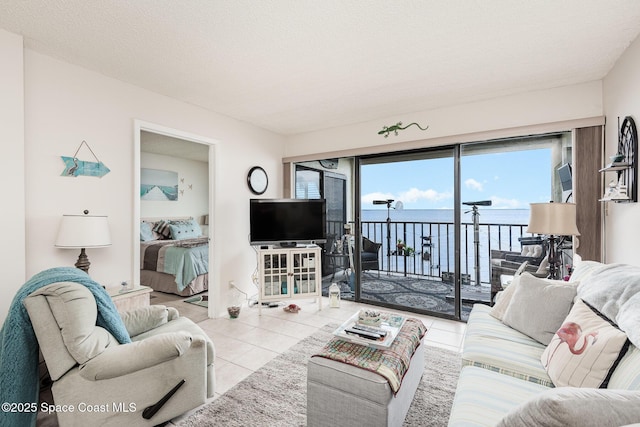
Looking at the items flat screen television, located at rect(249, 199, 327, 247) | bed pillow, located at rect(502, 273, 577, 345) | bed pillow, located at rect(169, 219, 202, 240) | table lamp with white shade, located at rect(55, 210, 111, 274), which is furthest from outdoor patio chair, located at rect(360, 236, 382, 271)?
bed pillow, located at rect(169, 219, 202, 240)

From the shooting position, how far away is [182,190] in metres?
6.26

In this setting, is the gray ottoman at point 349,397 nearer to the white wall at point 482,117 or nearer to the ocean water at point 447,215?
the ocean water at point 447,215

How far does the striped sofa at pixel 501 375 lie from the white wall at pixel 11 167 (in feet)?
8.92

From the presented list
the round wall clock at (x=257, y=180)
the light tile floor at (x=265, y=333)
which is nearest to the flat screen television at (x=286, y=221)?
the round wall clock at (x=257, y=180)

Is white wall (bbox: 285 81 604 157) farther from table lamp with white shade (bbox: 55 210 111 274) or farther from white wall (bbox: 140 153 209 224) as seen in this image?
white wall (bbox: 140 153 209 224)

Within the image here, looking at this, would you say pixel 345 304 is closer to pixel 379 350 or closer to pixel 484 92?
pixel 379 350

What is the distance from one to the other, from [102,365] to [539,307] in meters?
2.46

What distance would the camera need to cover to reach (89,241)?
6.98 feet

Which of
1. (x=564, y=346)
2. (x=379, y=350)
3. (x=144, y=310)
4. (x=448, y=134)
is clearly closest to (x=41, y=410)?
(x=144, y=310)

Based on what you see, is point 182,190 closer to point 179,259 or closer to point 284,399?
point 179,259

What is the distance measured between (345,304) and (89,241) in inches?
115

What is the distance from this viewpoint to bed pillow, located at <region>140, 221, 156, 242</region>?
512 centimetres

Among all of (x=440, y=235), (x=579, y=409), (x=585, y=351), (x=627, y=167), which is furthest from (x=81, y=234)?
(x=627, y=167)

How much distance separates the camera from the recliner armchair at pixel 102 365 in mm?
1368
